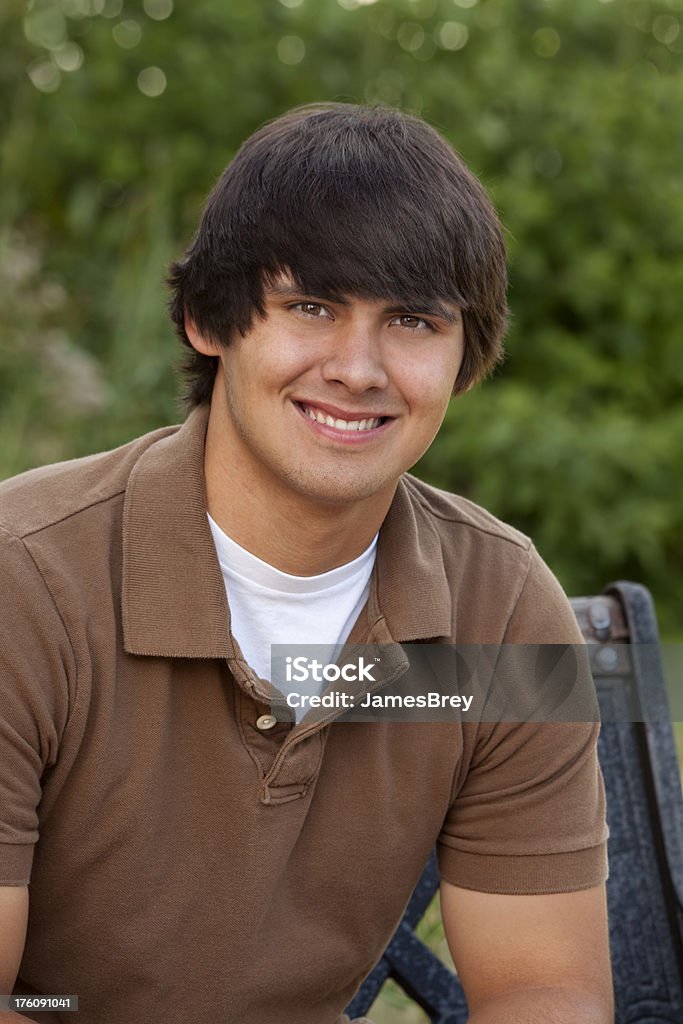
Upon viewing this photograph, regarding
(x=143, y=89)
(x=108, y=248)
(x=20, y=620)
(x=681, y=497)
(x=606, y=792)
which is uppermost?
(x=143, y=89)

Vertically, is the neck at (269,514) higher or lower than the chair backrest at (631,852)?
higher

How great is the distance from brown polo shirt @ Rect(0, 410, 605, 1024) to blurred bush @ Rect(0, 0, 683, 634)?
2.70 m

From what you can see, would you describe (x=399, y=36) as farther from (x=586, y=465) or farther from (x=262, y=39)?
(x=586, y=465)

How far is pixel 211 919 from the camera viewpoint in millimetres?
1974

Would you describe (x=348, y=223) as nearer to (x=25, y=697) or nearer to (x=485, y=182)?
(x=25, y=697)

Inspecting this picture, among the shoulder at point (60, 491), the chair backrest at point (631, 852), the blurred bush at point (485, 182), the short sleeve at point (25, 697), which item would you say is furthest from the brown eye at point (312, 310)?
the blurred bush at point (485, 182)

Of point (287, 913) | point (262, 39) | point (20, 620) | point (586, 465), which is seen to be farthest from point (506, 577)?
point (262, 39)

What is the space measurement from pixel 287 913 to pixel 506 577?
2.12 ft

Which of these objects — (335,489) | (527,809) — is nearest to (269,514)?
(335,489)

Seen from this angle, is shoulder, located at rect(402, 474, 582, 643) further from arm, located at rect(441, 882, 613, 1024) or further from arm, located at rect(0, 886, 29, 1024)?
arm, located at rect(0, 886, 29, 1024)

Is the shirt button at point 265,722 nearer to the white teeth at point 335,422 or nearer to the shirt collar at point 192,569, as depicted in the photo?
the shirt collar at point 192,569

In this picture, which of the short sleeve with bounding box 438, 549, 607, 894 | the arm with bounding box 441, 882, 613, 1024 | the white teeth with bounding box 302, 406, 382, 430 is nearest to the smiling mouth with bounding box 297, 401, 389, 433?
the white teeth with bounding box 302, 406, 382, 430

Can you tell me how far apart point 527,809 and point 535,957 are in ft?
0.74

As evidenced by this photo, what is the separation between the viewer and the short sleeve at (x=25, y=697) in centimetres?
179
